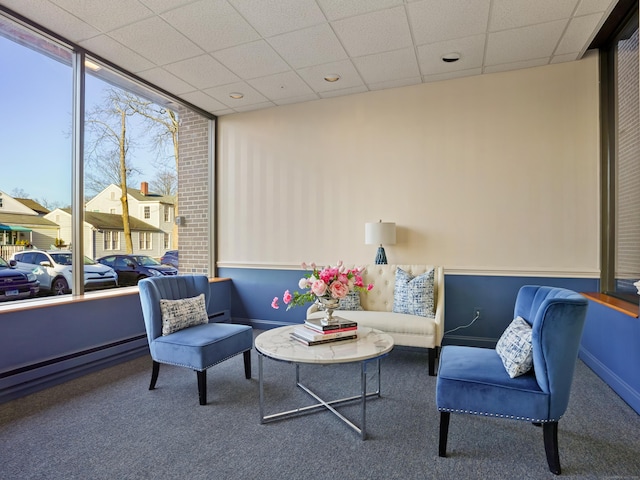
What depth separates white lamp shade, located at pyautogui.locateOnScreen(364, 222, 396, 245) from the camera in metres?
4.18

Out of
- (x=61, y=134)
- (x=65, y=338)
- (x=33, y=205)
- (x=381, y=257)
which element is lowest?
(x=65, y=338)

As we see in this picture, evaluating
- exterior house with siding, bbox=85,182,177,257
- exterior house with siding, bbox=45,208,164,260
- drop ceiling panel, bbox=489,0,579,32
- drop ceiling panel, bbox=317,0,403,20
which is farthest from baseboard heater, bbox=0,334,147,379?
drop ceiling panel, bbox=489,0,579,32

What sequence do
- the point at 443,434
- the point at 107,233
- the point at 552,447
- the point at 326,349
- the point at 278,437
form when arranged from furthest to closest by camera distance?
the point at 107,233
the point at 326,349
the point at 278,437
the point at 443,434
the point at 552,447

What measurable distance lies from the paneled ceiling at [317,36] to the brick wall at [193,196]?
100cm

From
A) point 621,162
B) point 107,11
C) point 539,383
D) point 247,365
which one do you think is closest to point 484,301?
point 621,162

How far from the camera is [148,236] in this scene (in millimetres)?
4582

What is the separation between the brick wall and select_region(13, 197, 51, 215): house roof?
2051 mm

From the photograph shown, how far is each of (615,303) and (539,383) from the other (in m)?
1.73

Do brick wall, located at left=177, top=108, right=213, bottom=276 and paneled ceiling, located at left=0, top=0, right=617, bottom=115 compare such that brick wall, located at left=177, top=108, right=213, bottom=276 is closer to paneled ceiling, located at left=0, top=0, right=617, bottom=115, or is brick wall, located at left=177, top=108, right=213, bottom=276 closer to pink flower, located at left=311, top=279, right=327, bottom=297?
paneled ceiling, located at left=0, top=0, right=617, bottom=115

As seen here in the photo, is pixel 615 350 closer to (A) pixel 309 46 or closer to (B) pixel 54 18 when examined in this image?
(A) pixel 309 46

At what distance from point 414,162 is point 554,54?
169 cm

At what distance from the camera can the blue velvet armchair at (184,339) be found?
283cm

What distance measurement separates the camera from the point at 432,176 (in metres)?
4.41

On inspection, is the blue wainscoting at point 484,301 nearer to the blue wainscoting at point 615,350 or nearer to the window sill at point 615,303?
the window sill at point 615,303
